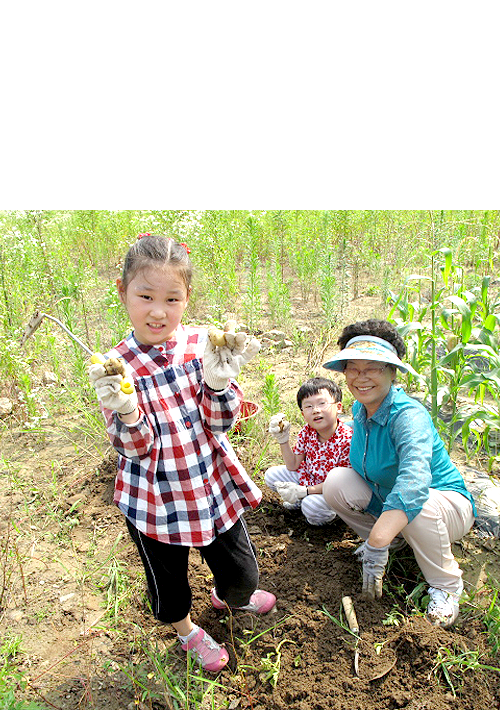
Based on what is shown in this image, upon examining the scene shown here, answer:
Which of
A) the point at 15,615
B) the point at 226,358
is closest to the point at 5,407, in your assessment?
the point at 15,615

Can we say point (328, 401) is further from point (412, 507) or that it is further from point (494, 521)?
point (494, 521)

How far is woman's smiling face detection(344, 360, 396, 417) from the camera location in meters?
2.35

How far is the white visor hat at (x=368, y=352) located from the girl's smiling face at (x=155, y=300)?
0.83 m

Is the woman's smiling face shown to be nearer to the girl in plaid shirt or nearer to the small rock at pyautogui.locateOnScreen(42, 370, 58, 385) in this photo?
the girl in plaid shirt

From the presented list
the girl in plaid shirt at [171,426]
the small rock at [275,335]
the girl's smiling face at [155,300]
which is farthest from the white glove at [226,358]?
the small rock at [275,335]

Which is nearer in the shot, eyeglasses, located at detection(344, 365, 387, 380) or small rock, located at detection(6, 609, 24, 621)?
eyeglasses, located at detection(344, 365, 387, 380)

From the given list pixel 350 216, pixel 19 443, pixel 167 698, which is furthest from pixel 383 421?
pixel 350 216

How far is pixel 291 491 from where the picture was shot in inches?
111

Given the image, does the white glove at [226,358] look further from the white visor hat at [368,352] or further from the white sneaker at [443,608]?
the white sneaker at [443,608]

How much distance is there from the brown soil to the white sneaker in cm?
5

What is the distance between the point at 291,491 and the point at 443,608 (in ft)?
2.99

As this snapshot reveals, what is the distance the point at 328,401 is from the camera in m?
2.78

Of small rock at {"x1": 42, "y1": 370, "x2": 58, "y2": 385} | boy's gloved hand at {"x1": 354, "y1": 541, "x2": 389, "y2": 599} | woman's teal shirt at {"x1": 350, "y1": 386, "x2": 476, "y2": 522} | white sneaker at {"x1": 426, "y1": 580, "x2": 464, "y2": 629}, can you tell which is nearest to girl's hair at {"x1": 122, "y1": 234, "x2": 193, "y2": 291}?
woman's teal shirt at {"x1": 350, "y1": 386, "x2": 476, "y2": 522}
